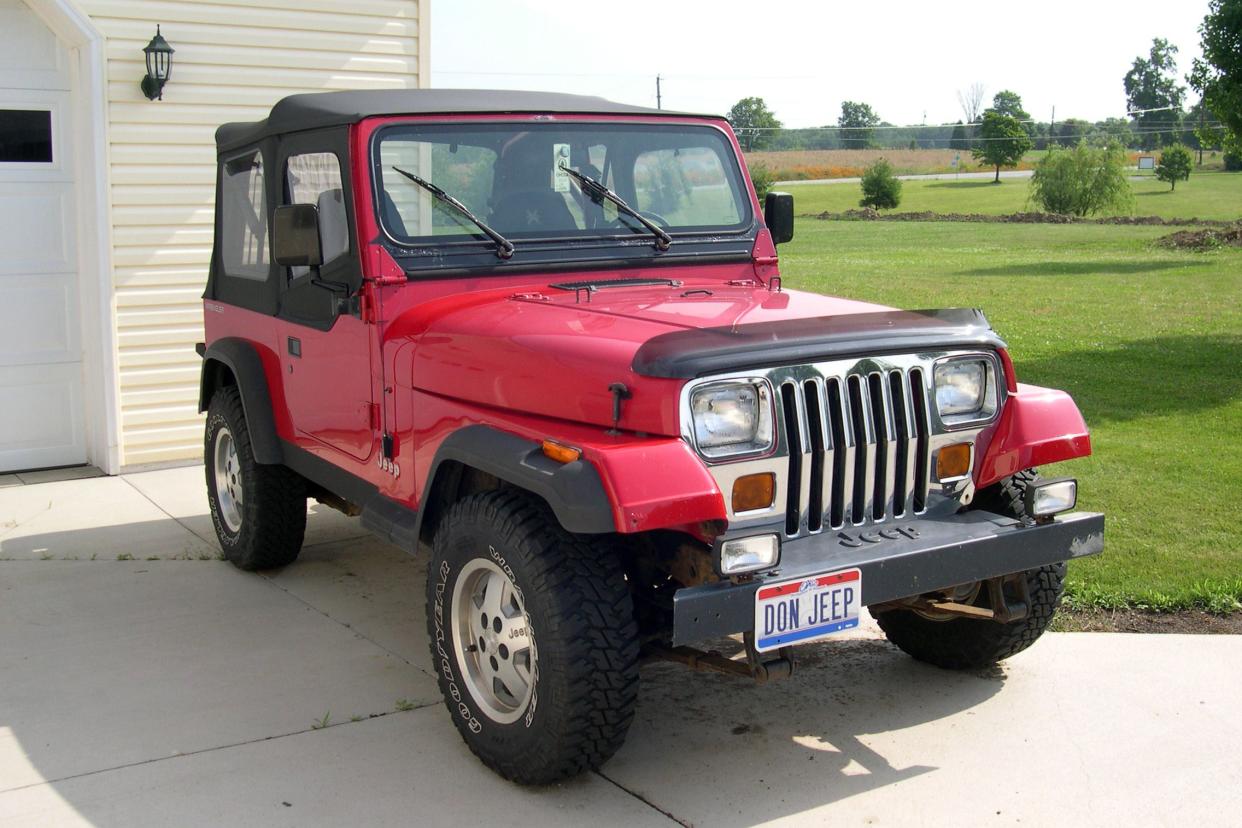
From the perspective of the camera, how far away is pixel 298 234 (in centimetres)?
480

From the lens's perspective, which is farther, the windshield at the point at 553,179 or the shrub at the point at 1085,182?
the shrub at the point at 1085,182

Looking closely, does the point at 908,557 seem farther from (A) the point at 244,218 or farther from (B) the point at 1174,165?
(B) the point at 1174,165

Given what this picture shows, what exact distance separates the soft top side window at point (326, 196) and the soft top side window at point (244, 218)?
→ 0.52 meters

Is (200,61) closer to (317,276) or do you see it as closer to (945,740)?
(317,276)

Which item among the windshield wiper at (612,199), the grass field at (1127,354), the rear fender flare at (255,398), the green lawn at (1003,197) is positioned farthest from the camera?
the green lawn at (1003,197)

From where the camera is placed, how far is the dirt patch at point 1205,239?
2438 cm

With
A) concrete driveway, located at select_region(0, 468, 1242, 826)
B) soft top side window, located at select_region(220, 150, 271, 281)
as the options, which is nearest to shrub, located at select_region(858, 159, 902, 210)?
soft top side window, located at select_region(220, 150, 271, 281)

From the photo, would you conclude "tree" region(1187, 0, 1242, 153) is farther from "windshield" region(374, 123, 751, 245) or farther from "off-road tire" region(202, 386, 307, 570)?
"off-road tire" region(202, 386, 307, 570)

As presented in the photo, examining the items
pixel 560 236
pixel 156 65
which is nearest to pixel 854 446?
pixel 560 236

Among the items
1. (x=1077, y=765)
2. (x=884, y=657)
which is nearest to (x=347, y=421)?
(x=884, y=657)

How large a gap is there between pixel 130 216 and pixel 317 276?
388cm

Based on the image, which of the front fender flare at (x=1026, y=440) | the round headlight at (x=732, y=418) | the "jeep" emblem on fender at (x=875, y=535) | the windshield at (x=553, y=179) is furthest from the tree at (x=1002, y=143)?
the round headlight at (x=732, y=418)

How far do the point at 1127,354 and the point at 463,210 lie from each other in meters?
9.06

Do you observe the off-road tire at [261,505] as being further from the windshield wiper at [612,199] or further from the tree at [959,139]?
the tree at [959,139]
